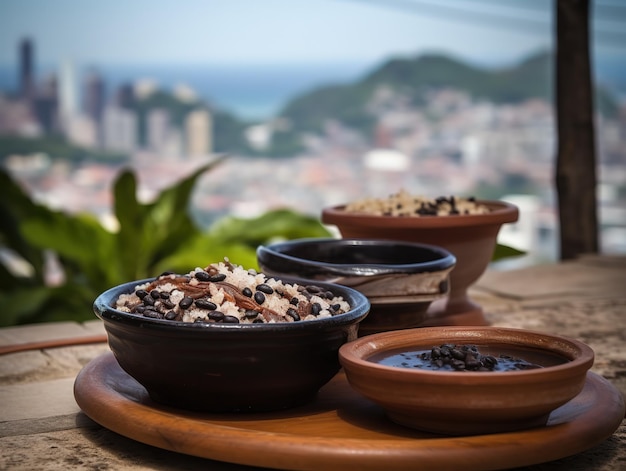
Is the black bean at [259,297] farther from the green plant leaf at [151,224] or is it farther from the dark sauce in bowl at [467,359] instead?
the green plant leaf at [151,224]

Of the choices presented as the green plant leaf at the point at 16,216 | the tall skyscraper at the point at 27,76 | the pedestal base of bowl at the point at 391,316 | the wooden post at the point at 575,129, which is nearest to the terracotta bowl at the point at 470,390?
the pedestal base of bowl at the point at 391,316

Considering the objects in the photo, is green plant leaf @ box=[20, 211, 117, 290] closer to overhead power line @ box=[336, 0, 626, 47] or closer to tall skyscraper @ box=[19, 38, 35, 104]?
tall skyscraper @ box=[19, 38, 35, 104]

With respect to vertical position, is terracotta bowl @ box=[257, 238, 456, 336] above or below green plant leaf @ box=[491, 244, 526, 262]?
above

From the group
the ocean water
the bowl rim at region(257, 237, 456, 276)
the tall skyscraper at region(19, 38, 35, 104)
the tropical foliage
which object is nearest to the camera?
the bowl rim at region(257, 237, 456, 276)


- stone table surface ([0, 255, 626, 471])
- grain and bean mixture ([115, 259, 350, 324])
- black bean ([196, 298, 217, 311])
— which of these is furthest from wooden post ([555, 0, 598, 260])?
black bean ([196, 298, 217, 311])

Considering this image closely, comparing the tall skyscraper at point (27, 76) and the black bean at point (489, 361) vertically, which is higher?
the tall skyscraper at point (27, 76)

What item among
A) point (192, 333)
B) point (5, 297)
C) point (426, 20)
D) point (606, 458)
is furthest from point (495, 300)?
point (426, 20)

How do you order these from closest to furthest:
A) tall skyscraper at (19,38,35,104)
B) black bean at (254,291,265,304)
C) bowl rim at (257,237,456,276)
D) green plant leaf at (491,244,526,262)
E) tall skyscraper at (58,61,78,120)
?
black bean at (254,291,265,304)
bowl rim at (257,237,456,276)
green plant leaf at (491,244,526,262)
tall skyscraper at (58,61,78,120)
tall skyscraper at (19,38,35,104)
